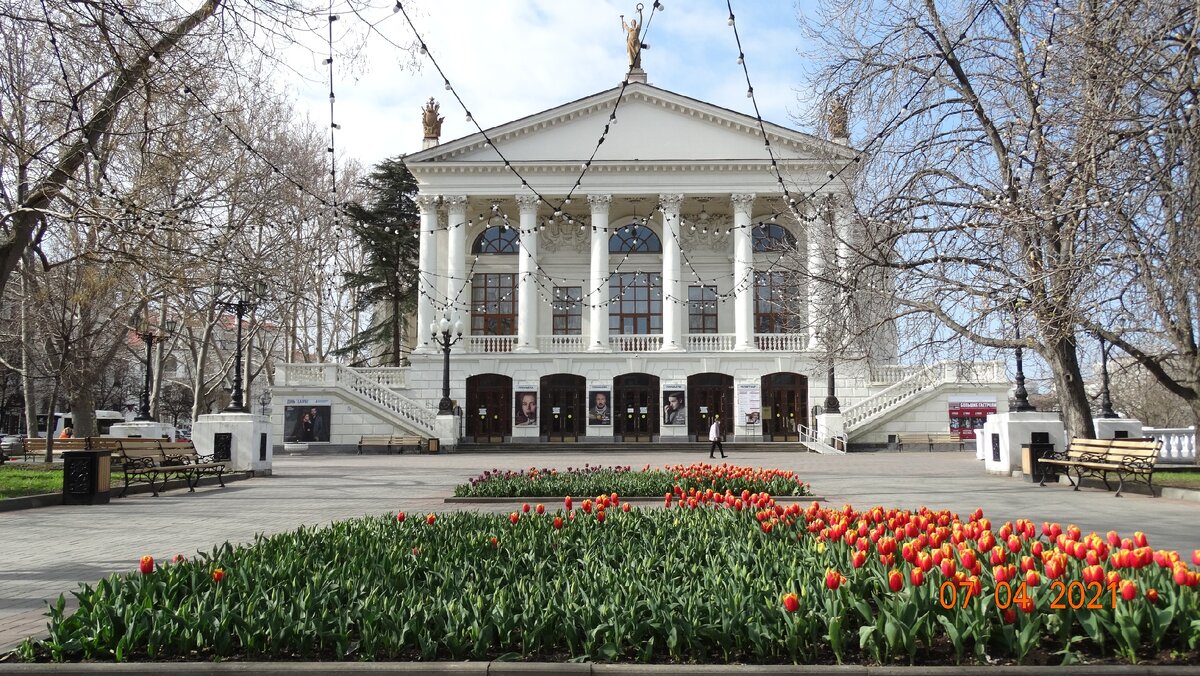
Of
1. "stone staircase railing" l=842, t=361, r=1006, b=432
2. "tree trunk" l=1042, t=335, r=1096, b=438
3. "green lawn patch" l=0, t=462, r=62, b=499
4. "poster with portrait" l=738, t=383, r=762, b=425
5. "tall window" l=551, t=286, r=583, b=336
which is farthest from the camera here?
"tall window" l=551, t=286, r=583, b=336

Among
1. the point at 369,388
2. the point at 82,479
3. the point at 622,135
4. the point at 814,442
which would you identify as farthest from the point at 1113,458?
the point at 369,388

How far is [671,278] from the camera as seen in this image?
1879 inches

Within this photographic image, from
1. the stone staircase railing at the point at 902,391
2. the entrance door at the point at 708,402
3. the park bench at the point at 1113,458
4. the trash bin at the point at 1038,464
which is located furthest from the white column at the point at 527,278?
the park bench at the point at 1113,458

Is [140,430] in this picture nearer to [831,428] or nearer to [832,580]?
[831,428]

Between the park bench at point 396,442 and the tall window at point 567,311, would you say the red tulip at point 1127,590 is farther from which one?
the tall window at point 567,311

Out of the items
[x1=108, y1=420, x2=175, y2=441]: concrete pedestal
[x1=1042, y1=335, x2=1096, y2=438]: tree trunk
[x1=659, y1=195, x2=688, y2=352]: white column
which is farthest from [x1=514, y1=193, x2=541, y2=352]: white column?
[x1=1042, y1=335, x2=1096, y2=438]: tree trunk

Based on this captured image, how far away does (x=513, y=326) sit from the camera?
51.2 metres

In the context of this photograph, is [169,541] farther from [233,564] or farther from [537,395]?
[537,395]

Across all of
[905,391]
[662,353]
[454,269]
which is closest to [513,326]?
[454,269]

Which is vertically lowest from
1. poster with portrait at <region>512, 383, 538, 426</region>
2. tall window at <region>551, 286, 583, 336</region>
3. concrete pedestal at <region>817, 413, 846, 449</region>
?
concrete pedestal at <region>817, 413, 846, 449</region>

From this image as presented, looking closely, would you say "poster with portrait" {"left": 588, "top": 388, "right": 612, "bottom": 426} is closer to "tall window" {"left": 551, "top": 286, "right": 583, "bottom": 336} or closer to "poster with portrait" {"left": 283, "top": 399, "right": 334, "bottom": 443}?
"tall window" {"left": 551, "top": 286, "right": 583, "bottom": 336}

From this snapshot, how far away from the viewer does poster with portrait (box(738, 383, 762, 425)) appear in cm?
4534

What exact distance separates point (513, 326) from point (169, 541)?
131 feet

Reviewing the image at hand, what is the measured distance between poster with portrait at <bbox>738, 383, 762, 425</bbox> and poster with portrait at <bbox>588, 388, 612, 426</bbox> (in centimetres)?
680
